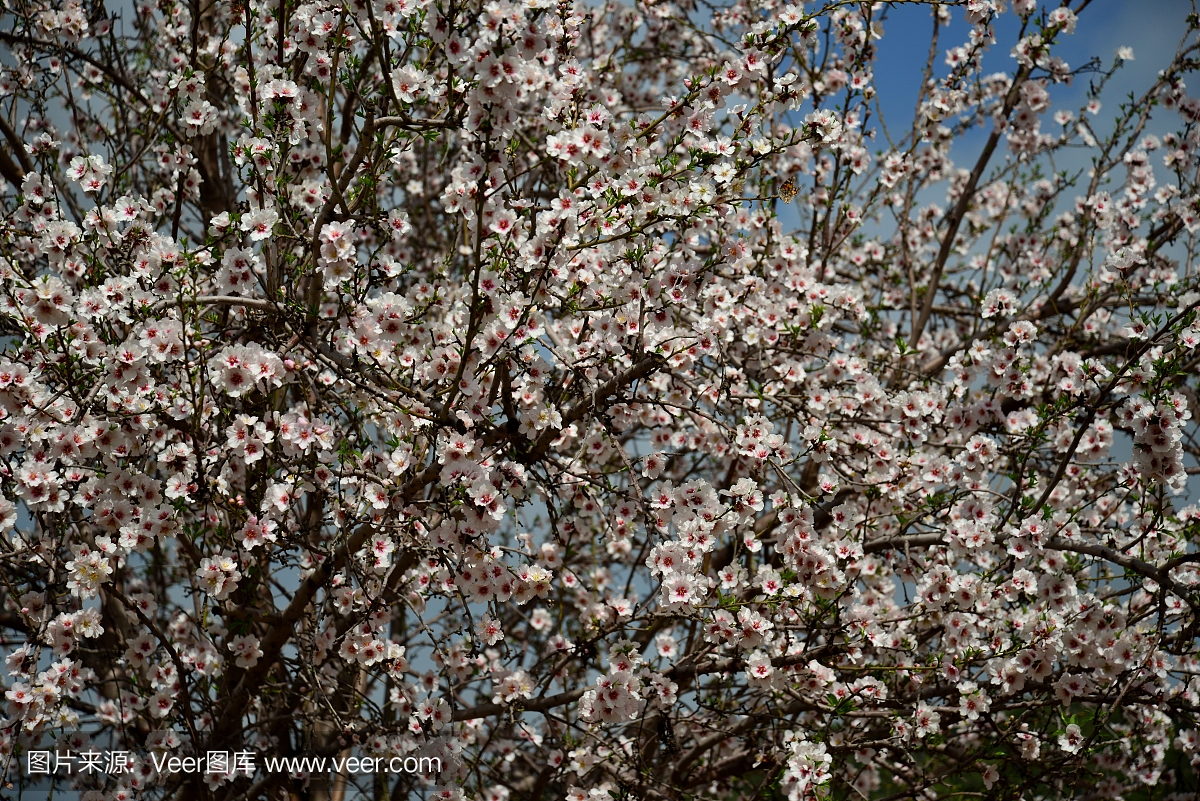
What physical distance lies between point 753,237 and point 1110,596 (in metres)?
2.12

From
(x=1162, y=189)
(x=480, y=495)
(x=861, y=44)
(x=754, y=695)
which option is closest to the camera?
(x=480, y=495)

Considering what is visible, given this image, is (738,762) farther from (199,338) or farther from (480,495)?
(199,338)

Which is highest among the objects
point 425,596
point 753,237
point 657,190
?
point 753,237

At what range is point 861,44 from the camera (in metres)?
4.75

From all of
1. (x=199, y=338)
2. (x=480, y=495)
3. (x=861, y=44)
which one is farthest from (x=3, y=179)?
(x=861, y=44)

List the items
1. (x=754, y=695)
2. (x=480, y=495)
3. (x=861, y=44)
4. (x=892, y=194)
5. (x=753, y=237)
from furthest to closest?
(x=892, y=194) → (x=861, y=44) → (x=753, y=237) → (x=754, y=695) → (x=480, y=495)

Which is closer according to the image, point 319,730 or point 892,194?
point 319,730

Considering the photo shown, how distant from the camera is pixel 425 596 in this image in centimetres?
377

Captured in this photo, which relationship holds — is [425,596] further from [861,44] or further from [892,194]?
[892,194]

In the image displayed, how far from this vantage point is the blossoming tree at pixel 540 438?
3.14 metres

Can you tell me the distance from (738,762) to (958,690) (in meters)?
1.25

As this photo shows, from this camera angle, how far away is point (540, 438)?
348 cm

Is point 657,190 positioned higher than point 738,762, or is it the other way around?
point 657,190

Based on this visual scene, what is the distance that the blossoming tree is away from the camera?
10.3ft
